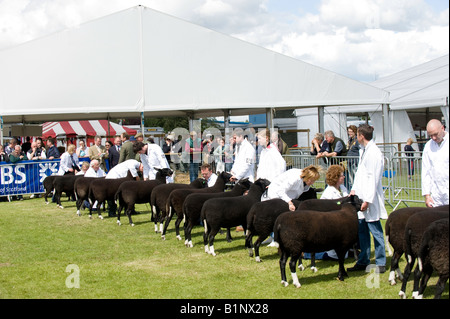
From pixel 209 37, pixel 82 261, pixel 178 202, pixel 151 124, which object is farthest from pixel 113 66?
pixel 151 124

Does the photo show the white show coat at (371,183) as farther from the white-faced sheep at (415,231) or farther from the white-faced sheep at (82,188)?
the white-faced sheep at (82,188)

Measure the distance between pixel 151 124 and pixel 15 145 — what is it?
38288mm

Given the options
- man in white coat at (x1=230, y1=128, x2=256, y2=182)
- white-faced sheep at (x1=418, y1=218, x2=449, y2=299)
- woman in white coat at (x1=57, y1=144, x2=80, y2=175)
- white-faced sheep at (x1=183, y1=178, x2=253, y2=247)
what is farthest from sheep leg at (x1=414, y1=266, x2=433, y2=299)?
woman in white coat at (x1=57, y1=144, x2=80, y2=175)

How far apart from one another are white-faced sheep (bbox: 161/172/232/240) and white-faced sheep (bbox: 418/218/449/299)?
5.36 metres

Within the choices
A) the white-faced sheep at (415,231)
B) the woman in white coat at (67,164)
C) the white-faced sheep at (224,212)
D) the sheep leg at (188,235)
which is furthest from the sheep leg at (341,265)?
the woman in white coat at (67,164)

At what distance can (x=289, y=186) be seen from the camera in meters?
7.54

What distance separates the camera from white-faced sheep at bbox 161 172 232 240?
9672mm

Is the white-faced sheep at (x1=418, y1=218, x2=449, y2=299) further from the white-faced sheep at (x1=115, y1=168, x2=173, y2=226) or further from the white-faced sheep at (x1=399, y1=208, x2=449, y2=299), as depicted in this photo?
the white-faced sheep at (x1=115, y1=168, x2=173, y2=226)

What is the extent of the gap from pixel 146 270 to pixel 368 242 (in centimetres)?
317

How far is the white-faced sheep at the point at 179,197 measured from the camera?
9672 mm

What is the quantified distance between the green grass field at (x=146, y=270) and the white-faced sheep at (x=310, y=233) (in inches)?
16.4

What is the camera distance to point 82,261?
7855 mm

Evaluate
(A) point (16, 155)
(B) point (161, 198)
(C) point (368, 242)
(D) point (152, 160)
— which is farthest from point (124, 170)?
(C) point (368, 242)
